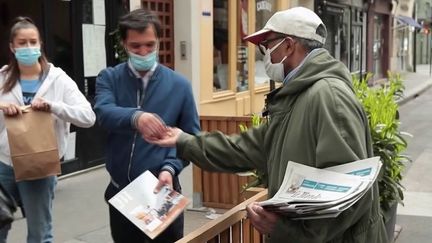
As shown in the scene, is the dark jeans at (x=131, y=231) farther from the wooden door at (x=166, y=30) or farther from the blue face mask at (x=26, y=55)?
the wooden door at (x=166, y=30)

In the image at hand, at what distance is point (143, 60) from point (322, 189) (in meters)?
1.28

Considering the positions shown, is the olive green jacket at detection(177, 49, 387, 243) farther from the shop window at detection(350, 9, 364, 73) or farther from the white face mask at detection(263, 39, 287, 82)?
the shop window at detection(350, 9, 364, 73)

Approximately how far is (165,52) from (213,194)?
191 inches

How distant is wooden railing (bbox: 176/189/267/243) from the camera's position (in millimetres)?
2707

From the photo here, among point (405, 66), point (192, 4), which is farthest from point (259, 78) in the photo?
point (405, 66)

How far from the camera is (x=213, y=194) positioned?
22.0 ft

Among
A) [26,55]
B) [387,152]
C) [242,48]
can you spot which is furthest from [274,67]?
[242,48]

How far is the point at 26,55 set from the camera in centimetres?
409

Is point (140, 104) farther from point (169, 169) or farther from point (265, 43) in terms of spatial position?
point (265, 43)

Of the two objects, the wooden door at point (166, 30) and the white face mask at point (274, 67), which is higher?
the wooden door at point (166, 30)

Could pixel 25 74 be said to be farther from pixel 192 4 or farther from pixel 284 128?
pixel 192 4

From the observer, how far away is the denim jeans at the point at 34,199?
3975mm

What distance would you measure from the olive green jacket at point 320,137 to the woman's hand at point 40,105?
71.9 inches

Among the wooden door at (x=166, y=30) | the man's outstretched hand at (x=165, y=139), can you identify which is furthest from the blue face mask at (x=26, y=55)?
the wooden door at (x=166, y=30)
